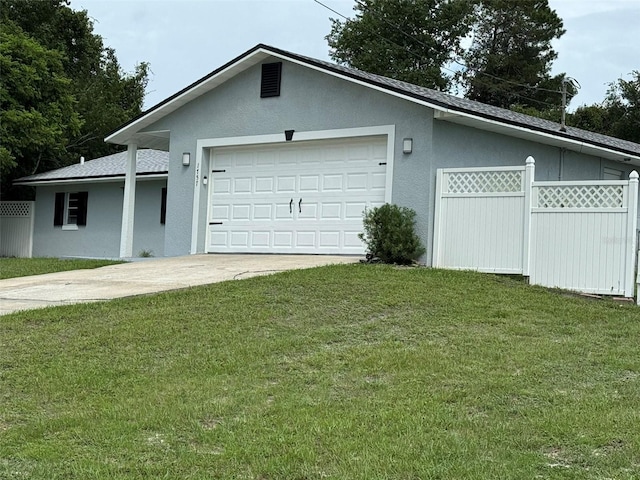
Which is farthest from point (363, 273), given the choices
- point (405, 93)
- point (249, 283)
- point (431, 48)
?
point (431, 48)

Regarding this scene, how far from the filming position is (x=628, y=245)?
36.2 ft

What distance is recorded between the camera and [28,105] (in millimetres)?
23953

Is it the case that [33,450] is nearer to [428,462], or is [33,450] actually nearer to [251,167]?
[428,462]

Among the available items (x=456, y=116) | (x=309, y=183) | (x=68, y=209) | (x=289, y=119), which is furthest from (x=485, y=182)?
(x=68, y=209)

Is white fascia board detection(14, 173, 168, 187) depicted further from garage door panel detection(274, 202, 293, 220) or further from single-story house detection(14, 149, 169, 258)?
garage door panel detection(274, 202, 293, 220)

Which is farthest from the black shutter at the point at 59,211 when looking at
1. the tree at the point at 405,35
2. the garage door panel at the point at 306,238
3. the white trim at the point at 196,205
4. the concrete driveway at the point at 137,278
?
the tree at the point at 405,35

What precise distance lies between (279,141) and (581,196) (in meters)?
6.07

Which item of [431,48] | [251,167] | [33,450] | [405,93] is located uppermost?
[431,48]

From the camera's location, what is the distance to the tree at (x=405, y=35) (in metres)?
Answer: 39.1

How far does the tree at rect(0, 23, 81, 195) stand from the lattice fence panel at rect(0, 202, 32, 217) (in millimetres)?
632

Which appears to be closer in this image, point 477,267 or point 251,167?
point 477,267

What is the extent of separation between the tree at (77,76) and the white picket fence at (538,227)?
16.7 m

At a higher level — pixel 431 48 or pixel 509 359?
pixel 431 48

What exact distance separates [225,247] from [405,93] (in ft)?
16.7
